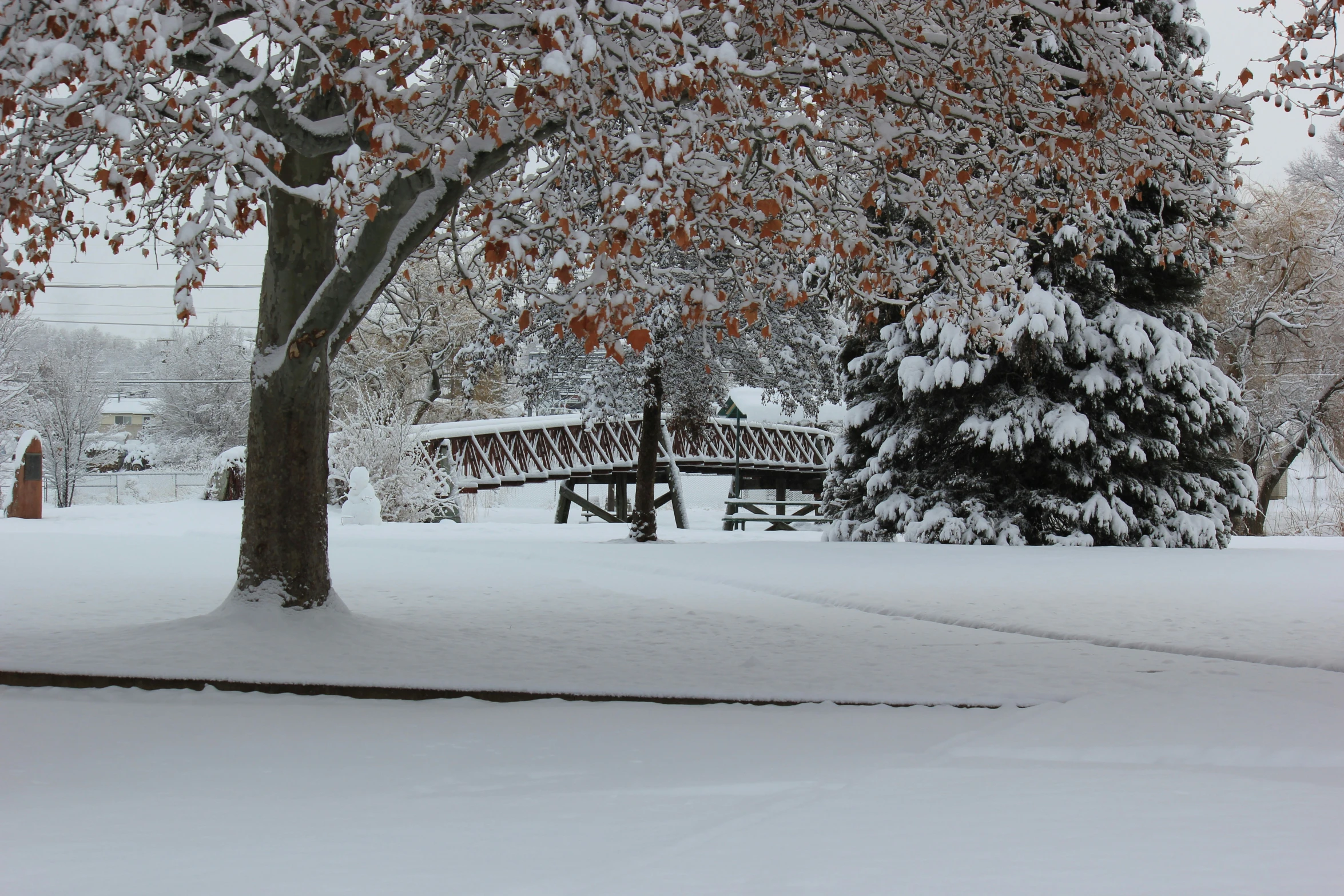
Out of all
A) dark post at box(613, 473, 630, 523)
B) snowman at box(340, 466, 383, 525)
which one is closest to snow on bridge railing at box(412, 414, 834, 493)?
dark post at box(613, 473, 630, 523)

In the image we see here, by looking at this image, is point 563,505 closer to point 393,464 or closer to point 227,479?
point 393,464

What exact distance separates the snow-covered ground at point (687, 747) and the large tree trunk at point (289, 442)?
366mm

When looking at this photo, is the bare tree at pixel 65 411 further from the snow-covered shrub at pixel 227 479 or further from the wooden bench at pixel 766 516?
the wooden bench at pixel 766 516

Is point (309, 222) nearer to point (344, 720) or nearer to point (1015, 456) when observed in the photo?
point (344, 720)

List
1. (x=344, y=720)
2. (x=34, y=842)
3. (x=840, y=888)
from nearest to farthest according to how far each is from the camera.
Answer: (x=840, y=888) < (x=34, y=842) < (x=344, y=720)

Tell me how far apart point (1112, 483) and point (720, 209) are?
11663mm

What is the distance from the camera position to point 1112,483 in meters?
17.6

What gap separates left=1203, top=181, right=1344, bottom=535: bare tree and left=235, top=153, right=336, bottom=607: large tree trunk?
84.1 ft

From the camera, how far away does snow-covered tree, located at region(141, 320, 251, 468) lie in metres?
56.6

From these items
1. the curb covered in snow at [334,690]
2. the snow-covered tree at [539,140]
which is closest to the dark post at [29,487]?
the snow-covered tree at [539,140]

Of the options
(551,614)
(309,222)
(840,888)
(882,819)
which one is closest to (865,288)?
(551,614)

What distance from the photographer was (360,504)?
2367cm

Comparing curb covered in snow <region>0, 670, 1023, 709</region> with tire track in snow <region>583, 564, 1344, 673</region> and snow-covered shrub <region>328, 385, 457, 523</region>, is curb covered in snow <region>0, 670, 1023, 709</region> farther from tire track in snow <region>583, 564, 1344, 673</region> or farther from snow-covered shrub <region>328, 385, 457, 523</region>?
Result: snow-covered shrub <region>328, 385, 457, 523</region>

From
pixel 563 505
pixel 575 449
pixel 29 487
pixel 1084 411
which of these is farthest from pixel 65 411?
pixel 1084 411
